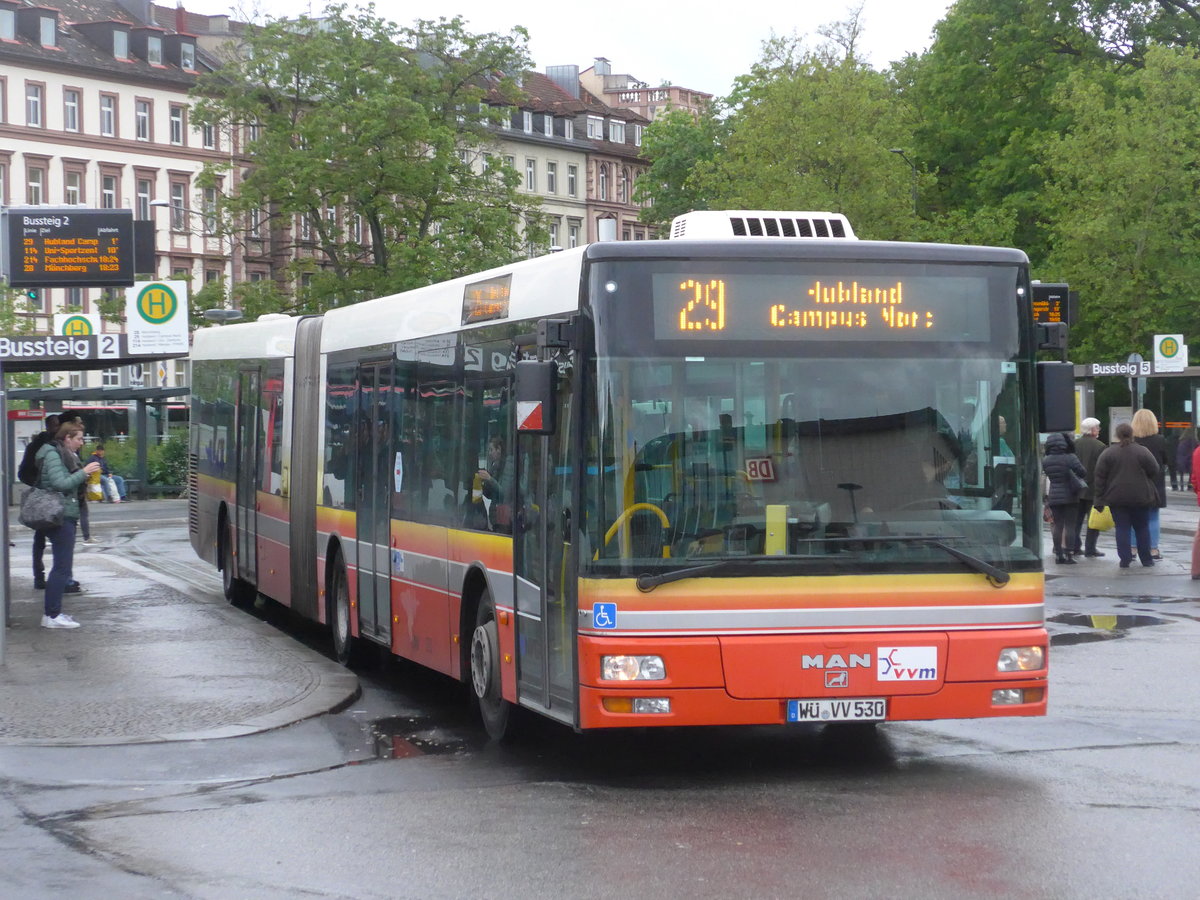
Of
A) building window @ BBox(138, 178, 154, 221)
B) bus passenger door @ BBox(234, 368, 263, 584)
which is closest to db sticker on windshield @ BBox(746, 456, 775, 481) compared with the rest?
bus passenger door @ BBox(234, 368, 263, 584)

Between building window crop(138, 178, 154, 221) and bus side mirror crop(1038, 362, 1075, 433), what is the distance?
7613cm

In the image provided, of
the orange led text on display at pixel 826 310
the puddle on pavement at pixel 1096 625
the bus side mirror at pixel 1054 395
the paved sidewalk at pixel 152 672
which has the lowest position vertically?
the puddle on pavement at pixel 1096 625

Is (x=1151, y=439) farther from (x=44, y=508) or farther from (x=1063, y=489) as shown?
(x=44, y=508)

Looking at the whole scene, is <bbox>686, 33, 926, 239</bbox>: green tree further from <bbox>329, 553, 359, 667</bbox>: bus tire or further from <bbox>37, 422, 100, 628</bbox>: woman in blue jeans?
<bbox>329, 553, 359, 667</bbox>: bus tire

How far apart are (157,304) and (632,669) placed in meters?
39.6

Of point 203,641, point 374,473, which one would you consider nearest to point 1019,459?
point 374,473

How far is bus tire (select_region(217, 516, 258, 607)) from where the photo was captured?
1894cm

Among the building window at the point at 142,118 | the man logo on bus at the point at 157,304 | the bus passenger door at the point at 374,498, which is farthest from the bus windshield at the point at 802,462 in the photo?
the building window at the point at 142,118

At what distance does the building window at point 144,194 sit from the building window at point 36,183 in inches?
191

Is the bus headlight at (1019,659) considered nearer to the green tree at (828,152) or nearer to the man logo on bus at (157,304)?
the man logo on bus at (157,304)

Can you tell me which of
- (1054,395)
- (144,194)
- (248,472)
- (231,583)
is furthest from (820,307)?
(144,194)

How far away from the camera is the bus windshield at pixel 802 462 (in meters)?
8.70

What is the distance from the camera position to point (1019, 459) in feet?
29.9

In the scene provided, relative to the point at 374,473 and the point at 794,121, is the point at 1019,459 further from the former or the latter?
the point at 794,121
